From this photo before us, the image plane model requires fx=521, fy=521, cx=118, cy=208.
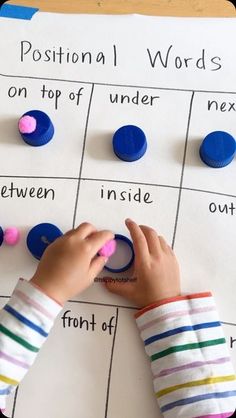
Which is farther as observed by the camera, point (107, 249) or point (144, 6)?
point (144, 6)

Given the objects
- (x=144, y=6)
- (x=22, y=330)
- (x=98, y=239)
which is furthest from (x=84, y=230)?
(x=144, y=6)

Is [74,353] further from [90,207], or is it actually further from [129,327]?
[90,207]

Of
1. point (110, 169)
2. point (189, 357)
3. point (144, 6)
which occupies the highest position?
point (144, 6)

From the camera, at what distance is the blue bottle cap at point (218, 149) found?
27.2 inches

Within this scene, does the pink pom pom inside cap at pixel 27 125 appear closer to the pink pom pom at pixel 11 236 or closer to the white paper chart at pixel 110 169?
the white paper chart at pixel 110 169

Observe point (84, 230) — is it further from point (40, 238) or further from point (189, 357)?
point (189, 357)

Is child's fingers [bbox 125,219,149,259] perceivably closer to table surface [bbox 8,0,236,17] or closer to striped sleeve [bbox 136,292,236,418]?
striped sleeve [bbox 136,292,236,418]

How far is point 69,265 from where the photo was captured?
616 mm

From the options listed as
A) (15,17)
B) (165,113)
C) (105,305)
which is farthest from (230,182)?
(15,17)

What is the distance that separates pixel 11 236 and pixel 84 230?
10 cm

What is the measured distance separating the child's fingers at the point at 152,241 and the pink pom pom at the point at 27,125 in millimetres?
202

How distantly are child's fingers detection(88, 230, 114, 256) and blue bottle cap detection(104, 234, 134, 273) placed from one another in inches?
1.1

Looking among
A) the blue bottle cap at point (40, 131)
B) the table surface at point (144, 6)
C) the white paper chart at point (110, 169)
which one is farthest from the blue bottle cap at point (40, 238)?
the table surface at point (144, 6)

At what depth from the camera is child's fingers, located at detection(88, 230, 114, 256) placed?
2.07 ft
